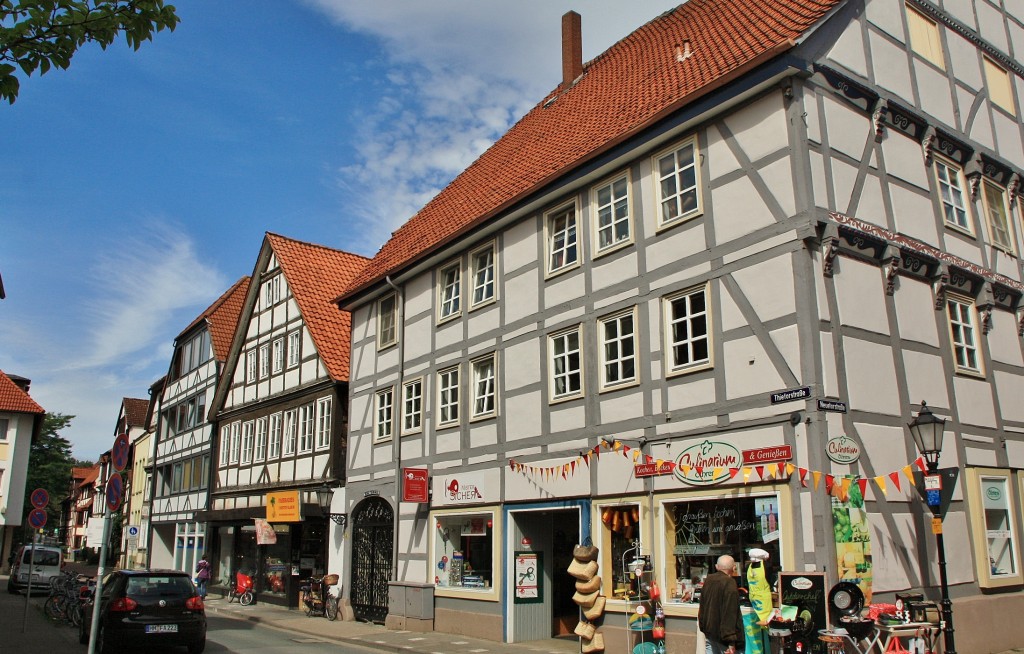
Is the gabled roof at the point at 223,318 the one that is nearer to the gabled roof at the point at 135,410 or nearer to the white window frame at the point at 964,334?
the gabled roof at the point at 135,410

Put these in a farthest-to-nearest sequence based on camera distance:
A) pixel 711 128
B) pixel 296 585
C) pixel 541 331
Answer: pixel 296 585, pixel 541 331, pixel 711 128

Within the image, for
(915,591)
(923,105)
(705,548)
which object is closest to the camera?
(915,591)

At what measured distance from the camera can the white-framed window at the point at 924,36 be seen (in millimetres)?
14938

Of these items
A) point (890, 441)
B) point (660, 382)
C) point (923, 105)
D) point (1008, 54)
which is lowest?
point (890, 441)

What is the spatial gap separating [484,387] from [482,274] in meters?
2.49

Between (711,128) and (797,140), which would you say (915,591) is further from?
(711,128)

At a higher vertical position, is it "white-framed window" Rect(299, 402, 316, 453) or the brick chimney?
the brick chimney

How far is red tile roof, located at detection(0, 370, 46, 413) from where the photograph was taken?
1809 inches

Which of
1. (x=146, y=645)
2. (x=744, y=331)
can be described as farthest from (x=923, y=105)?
(x=146, y=645)

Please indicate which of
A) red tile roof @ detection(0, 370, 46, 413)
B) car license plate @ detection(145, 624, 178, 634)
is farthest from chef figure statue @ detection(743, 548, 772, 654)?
red tile roof @ detection(0, 370, 46, 413)

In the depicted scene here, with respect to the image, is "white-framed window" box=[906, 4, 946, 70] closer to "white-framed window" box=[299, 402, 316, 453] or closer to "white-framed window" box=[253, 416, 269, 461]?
"white-framed window" box=[299, 402, 316, 453]

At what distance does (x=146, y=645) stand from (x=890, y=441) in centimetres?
1157

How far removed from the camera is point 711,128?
43.9 feet

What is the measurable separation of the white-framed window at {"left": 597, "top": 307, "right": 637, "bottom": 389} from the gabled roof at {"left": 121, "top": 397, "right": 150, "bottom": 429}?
42.5 m
